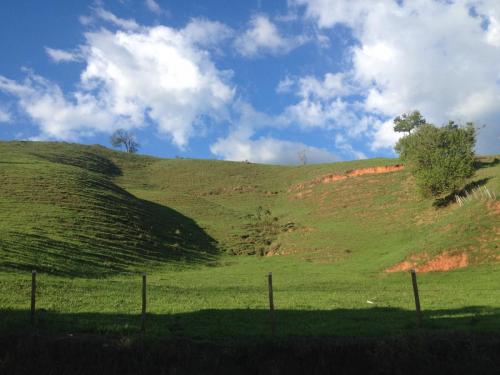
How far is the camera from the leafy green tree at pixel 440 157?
54906 mm

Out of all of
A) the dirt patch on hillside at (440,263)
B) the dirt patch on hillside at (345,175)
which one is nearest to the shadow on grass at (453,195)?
the dirt patch on hillside at (440,263)

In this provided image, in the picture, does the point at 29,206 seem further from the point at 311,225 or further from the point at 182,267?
the point at 311,225

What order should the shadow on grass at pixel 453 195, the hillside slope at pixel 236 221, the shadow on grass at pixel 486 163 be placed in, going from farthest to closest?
the shadow on grass at pixel 486 163 → the shadow on grass at pixel 453 195 → the hillside slope at pixel 236 221

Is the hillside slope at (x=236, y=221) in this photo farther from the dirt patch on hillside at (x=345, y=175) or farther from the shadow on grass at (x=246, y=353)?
the shadow on grass at (x=246, y=353)

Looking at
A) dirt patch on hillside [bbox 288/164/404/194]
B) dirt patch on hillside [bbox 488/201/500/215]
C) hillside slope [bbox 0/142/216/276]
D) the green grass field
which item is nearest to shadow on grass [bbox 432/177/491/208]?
the green grass field

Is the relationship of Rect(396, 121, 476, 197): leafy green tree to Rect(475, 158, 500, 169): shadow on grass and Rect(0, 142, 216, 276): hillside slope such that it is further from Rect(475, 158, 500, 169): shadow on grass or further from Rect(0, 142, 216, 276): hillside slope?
Rect(0, 142, 216, 276): hillside slope

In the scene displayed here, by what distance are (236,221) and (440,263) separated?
43.0 meters

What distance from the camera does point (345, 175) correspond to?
9569 centimetres

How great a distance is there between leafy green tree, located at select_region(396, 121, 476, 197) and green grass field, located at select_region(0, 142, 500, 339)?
274 cm

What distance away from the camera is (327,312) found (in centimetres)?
1703

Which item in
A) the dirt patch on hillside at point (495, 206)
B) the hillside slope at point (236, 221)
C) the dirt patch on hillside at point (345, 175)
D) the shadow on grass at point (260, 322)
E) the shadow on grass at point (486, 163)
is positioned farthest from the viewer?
the dirt patch on hillside at point (345, 175)

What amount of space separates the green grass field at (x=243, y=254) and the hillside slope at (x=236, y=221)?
10.8 inches

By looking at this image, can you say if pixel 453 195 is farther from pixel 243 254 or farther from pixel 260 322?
pixel 260 322

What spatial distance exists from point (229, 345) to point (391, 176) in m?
79.8
